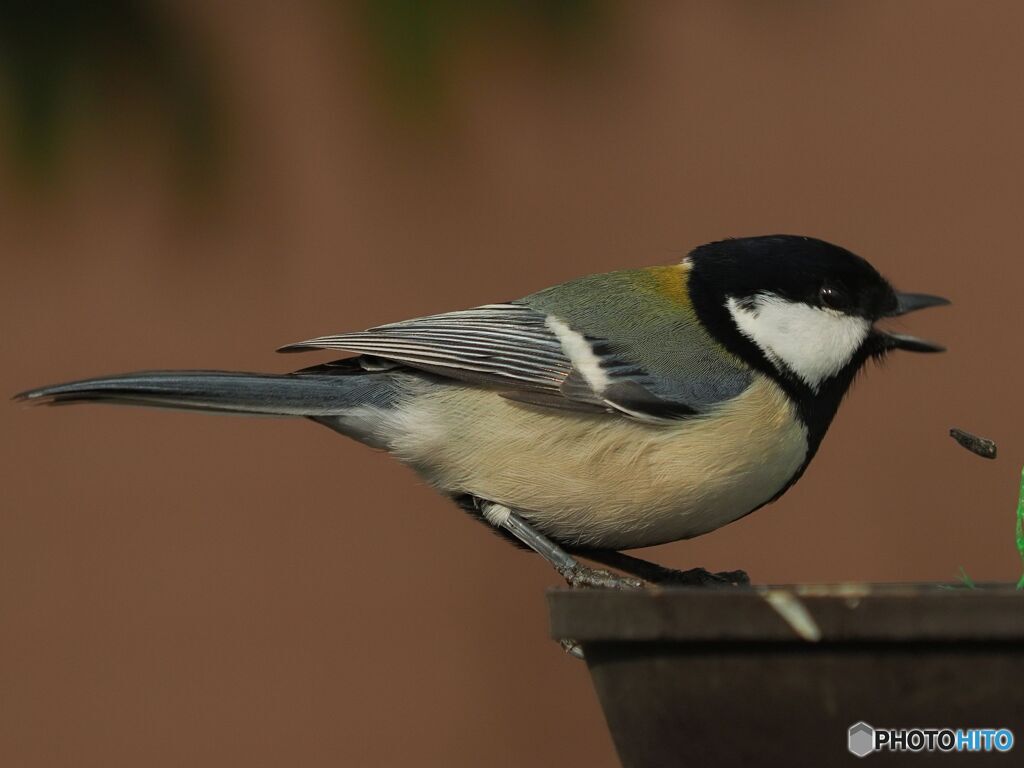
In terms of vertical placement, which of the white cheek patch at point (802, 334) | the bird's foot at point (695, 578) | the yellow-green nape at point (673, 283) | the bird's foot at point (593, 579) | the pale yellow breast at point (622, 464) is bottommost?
the bird's foot at point (695, 578)

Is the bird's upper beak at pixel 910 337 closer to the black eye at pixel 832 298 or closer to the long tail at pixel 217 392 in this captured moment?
the black eye at pixel 832 298

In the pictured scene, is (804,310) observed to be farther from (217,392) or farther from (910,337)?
(217,392)

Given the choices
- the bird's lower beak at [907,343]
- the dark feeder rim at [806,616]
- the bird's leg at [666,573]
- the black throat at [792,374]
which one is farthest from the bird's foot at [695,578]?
the dark feeder rim at [806,616]

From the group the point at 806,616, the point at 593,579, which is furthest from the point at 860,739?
the point at 593,579

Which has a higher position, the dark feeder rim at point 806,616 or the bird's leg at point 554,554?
the dark feeder rim at point 806,616

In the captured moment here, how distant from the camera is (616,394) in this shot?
1234 mm

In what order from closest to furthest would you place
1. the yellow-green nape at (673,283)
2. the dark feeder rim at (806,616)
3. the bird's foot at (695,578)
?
1. the dark feeder rim at (806,616)
2. the bird's foot at (695,578)
3. the yellow-green nape at (673,283)

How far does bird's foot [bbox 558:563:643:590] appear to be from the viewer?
110 centimetres

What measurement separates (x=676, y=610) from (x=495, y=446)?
0.58 m

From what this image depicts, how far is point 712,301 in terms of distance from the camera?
1.33 meters

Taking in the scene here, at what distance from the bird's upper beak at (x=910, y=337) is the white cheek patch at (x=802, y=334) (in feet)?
0.10

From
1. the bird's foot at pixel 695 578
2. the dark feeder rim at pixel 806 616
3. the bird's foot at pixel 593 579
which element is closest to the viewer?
the dark feeder rim at pixel 806 616

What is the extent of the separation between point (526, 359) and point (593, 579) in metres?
0.27

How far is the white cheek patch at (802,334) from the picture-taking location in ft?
4.12
